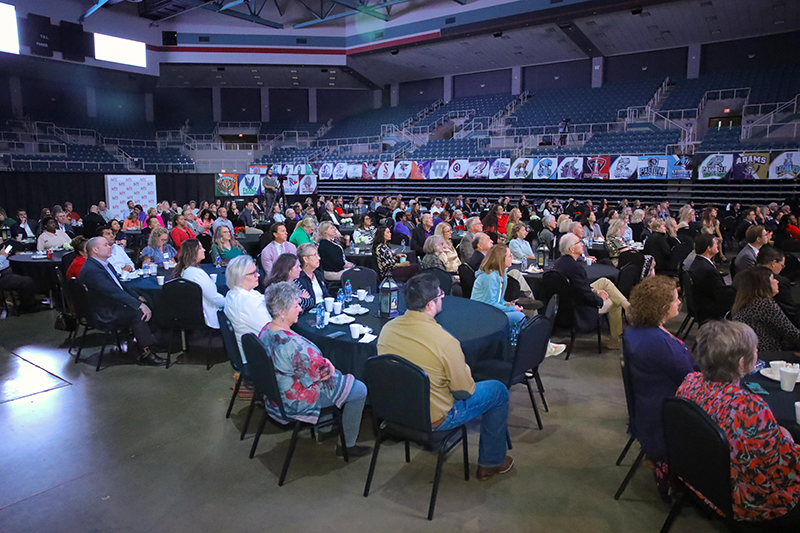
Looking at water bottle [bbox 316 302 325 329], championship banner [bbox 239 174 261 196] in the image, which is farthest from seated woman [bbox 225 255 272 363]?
championship banner [bbox 239 174 261 196]

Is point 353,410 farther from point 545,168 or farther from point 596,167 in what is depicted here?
point 545,168

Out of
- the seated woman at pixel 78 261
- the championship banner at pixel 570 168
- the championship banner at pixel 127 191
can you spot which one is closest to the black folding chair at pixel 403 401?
the seated woman at pixel 78 261

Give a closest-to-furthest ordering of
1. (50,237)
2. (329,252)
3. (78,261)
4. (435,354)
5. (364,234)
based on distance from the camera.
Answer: (435,354) < (78,261) < (329,252) < (50,237) < (364,234)

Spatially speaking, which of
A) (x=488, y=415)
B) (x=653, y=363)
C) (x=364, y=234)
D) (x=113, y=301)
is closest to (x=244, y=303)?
(x=488, y=415)

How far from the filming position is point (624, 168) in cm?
1592

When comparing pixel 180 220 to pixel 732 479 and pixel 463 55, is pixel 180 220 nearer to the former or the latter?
pixel 732 479

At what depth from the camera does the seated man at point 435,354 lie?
2689 millimetres

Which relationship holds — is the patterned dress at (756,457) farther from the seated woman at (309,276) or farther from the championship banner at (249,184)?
the championship banner at (249,184)

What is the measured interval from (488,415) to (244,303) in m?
1.91

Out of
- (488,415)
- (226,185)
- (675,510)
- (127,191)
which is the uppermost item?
(226,185)

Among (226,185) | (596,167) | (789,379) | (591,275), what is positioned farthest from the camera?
(226,185)

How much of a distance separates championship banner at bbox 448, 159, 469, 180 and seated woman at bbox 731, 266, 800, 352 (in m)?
15.8

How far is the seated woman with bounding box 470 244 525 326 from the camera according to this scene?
443 cm

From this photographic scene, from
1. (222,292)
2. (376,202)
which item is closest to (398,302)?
(222,292)
